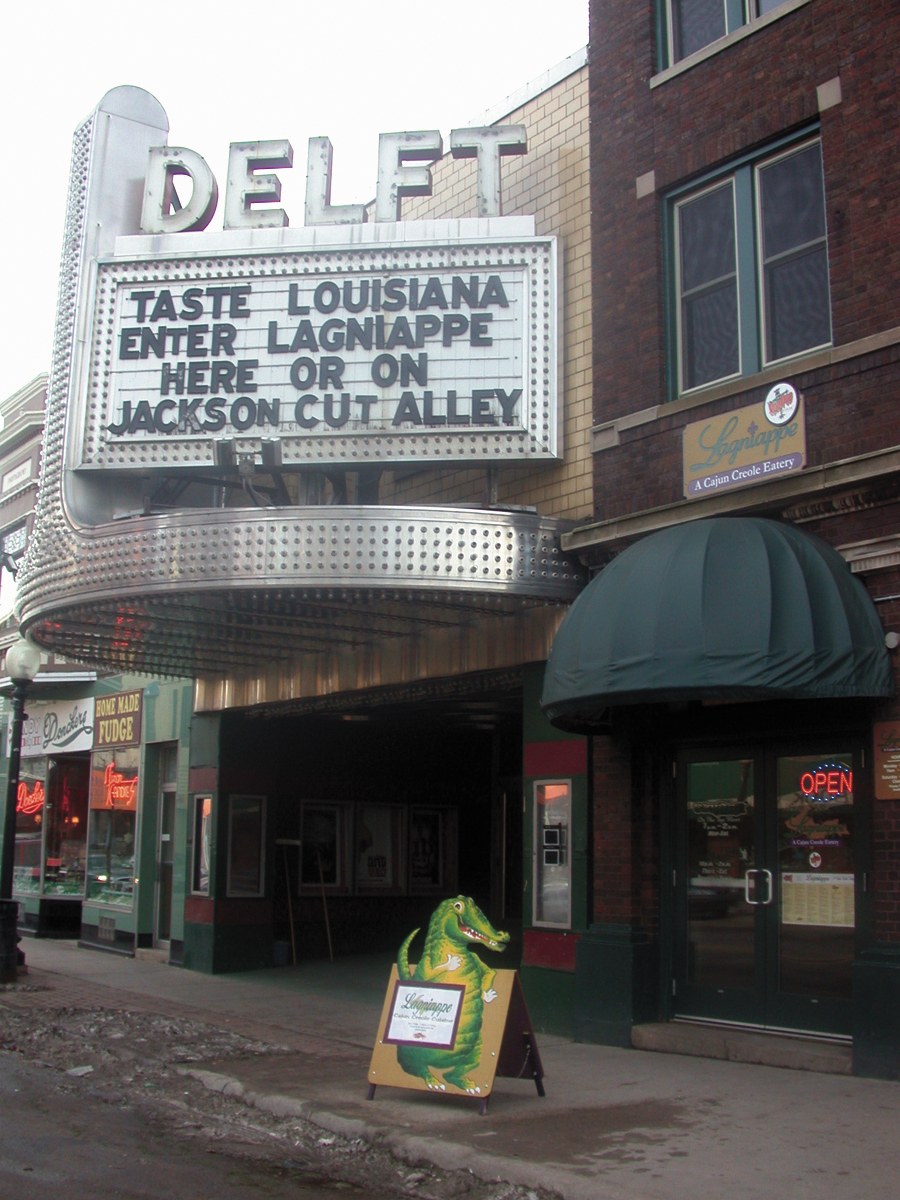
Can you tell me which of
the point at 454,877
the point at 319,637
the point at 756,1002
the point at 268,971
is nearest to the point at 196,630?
the point at 319,637

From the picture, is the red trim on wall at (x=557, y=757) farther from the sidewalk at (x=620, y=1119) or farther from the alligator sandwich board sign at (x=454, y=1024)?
the alligator sandwich board sign at (x=454, y=1024)

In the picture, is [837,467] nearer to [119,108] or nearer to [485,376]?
[485,376]

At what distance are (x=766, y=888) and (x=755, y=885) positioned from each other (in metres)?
0.12

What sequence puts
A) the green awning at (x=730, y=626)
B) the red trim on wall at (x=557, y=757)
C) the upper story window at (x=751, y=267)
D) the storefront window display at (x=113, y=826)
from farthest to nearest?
the storefront window display at (x=113, y=826), the red trim on wall at (x=557, y=757), the upper story window at (x=751, y=267), the green awning at (x=730, y=626)

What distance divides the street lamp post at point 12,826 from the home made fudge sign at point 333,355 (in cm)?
429

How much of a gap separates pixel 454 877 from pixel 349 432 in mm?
10169

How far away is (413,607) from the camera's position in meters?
13.0

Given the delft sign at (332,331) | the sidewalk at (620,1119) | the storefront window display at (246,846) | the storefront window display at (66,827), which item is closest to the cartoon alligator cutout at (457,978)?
the sidewalk at (620,1119)

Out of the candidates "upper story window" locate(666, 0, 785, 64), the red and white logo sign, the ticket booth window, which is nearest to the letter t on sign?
"upper story window" locate(666, 0, 785, 64)

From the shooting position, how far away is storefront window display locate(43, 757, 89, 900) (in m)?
22.9

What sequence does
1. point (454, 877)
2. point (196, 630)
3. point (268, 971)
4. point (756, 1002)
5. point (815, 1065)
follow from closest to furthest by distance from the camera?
point (815, 1065) < point (756, 1002) < point (196, 630) < point (268, 971) < point (454, 877)

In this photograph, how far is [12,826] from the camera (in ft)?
55.1

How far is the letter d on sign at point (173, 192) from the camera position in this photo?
48.3ft

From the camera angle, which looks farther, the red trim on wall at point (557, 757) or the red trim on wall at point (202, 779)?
the red trim on wall at point (202, 779)
